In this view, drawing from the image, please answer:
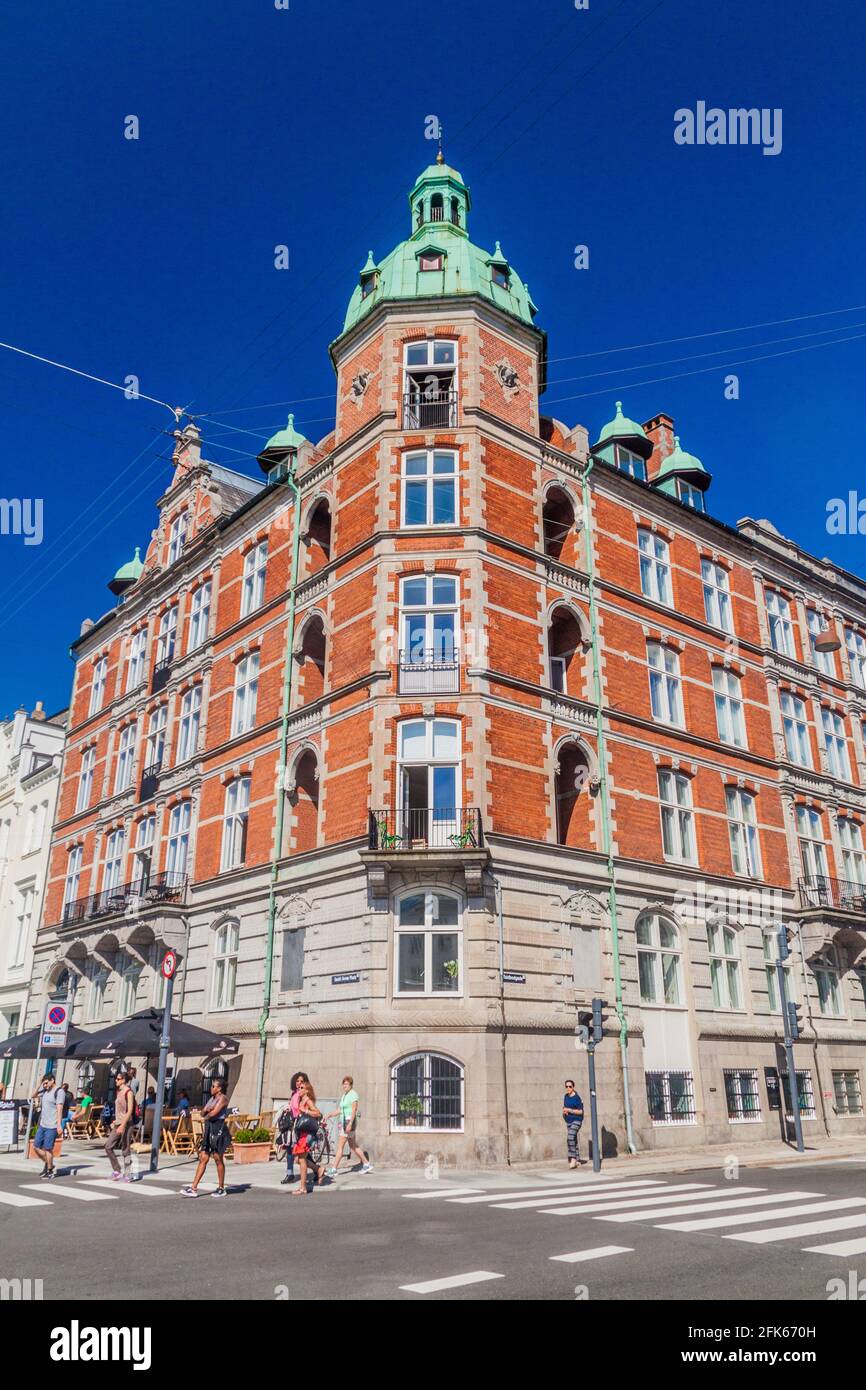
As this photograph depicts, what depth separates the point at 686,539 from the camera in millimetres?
33469

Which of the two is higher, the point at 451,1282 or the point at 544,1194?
the point at 451,1282

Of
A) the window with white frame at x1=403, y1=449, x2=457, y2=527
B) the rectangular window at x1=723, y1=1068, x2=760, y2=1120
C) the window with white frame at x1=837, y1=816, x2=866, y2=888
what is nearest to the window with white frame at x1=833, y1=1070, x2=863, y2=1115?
the rectangular window at x1=723, y1=1068, x2=760, y2=1120

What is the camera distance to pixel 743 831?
3109cm

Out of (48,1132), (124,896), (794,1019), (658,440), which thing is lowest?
(48,1132)

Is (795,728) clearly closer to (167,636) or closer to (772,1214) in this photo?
(167,636)

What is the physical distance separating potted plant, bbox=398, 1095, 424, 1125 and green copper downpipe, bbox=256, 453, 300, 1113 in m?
4.76

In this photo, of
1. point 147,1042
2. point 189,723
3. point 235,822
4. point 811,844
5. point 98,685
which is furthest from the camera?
point 98,685

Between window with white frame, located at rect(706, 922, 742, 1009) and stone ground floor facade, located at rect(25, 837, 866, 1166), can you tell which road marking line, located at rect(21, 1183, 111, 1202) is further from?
window with white frame, located at rect(706, 922, 742, 1009)

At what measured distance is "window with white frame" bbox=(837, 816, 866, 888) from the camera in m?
34.5

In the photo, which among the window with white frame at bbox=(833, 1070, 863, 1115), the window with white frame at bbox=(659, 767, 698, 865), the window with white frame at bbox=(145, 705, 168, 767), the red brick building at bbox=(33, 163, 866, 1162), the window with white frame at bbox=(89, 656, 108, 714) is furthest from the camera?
the window with white frame at bbox=(89, 656, 108, 714)

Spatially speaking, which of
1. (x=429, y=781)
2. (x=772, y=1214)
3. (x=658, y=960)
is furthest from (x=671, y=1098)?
(x=772, y=1214)

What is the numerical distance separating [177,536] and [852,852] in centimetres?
2783

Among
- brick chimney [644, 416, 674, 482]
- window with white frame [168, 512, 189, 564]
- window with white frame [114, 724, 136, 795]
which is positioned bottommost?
window with white frame [114, 724, 136, 795]

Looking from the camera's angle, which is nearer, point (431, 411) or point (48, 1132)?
point (48, 1132)
